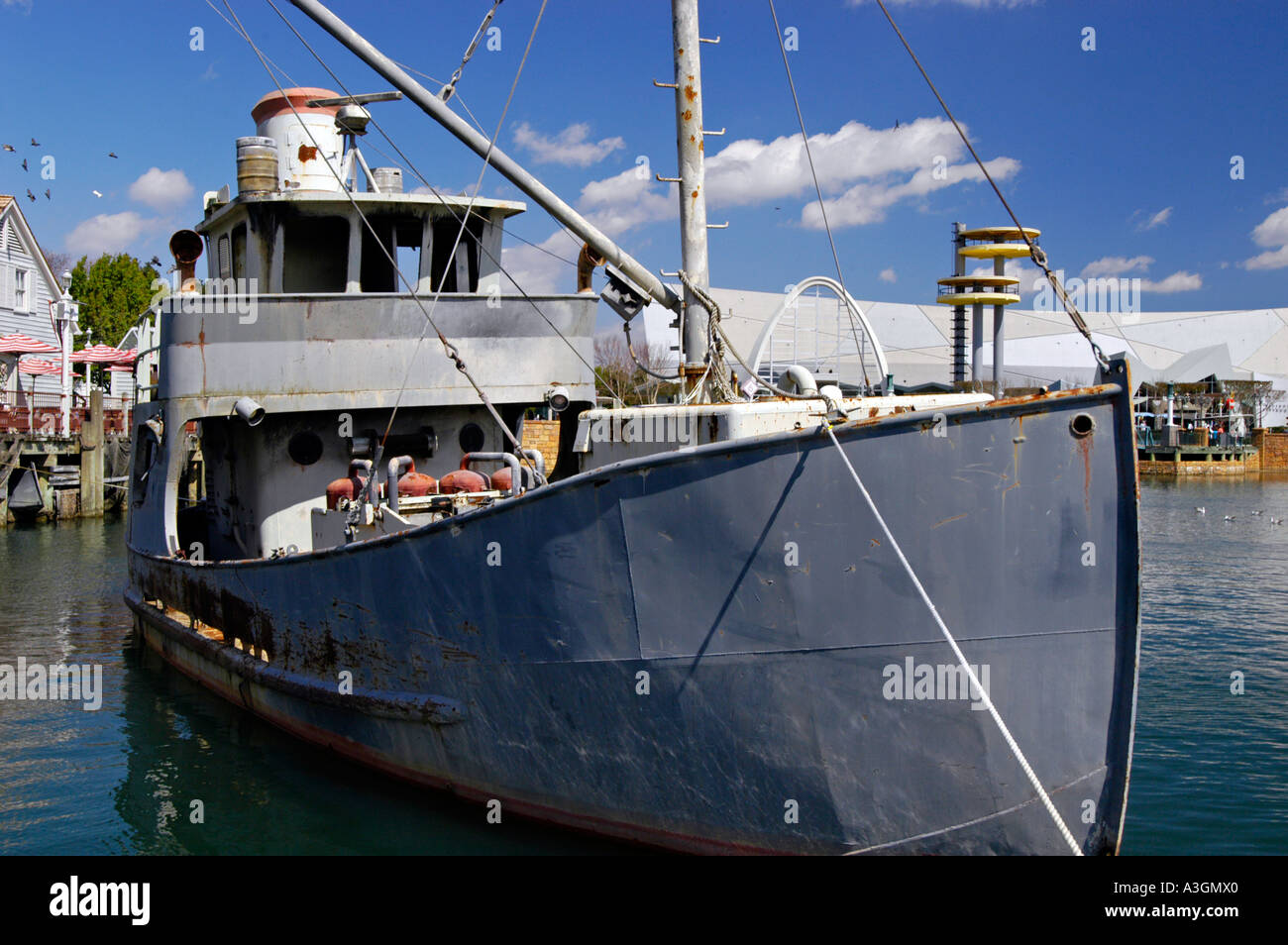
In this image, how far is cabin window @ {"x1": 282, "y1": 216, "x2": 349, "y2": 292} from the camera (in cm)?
1027

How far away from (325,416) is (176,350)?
1420mm

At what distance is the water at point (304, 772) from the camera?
6.99m

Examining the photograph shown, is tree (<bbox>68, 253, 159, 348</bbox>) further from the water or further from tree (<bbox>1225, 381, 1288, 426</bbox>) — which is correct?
tree (<bbox>1225, 381, 1288, 426</bbox>)

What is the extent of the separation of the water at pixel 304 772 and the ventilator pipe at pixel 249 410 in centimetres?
280

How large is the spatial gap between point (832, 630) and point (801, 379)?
2148 mm

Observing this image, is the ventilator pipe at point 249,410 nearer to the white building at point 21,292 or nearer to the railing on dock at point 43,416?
the railing on dock at point 43,416

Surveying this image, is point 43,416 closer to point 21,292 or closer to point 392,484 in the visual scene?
point 21,292

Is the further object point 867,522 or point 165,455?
point 165,455

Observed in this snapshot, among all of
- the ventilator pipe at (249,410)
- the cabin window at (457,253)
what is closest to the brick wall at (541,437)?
the cabin window at (457,253)

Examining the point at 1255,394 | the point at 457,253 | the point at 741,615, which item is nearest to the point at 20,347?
the point at 457,253
